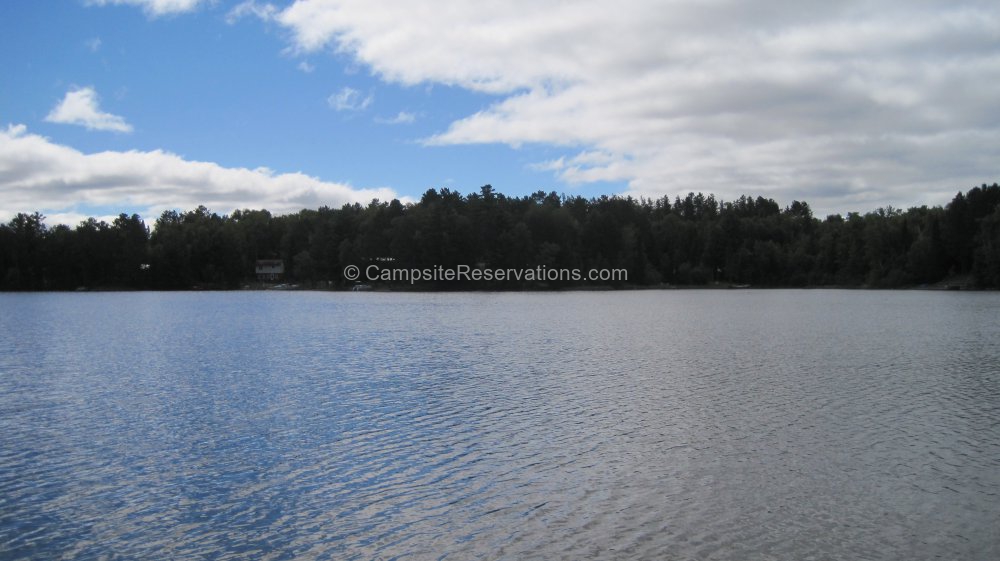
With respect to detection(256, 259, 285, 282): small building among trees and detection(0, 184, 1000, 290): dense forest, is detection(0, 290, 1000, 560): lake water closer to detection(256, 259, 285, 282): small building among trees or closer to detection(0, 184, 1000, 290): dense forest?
detection(0, 184, 1000, 290): dense forest

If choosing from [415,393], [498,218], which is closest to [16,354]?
[415,393]

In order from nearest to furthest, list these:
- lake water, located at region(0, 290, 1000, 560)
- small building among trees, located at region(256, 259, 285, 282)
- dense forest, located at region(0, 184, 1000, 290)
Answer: lake water, located at region(0, 290, 1000, 560) → dense forest, located at region(0, 184, 1000, 290) → small building among trees, located at region(256, 259, 285, 282)

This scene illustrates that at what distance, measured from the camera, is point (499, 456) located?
13945mm

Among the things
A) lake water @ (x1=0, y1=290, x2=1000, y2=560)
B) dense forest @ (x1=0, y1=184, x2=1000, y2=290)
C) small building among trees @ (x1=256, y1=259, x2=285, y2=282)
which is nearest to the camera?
lake water @ (x1=0, y1=290, x2=1000, y2=560)

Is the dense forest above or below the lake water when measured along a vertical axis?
above

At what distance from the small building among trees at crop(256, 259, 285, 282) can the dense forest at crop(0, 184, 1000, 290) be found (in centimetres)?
134

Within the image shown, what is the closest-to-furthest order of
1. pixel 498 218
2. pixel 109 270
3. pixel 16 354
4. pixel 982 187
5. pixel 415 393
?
1. pixel 415 393
2. pixel 16 354
3. pixel 982 187
4. pixel 498 218
5. pixel 109 270

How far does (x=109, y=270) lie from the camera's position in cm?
13788

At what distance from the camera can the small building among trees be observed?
163 meters

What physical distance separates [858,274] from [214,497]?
512 feet

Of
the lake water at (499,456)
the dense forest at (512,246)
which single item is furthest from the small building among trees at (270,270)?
the lake water at (499,456)

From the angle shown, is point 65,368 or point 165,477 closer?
point 165,477

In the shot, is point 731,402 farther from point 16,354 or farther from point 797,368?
point 16,354

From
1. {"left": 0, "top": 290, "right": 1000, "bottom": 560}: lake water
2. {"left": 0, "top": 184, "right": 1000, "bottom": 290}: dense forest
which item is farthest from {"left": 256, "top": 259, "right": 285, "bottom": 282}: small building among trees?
{"left": 0, "top": 290, "right": 1000, "bottom": 560}: lake water
